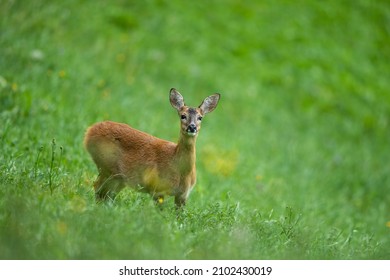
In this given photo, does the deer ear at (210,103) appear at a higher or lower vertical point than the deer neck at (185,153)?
higher

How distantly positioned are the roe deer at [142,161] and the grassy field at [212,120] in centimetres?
17

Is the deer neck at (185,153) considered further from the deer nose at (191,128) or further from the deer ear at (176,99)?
the deer ear at (176,99)

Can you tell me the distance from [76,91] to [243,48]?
6607mm

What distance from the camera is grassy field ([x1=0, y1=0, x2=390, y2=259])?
18.7 ft

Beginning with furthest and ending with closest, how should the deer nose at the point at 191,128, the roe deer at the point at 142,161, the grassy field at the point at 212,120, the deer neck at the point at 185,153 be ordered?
1. the deer neck at the point at 185,153
2. the roe deer at the point at 142,161
3. the deer nose at the point at 191,128
4. the grassy field at the point at 212,120

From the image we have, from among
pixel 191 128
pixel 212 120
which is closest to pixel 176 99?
pixel 191 128

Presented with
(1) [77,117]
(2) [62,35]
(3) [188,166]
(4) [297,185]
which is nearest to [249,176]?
(4) [297,185]

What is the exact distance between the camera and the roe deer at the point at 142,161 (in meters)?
6.62

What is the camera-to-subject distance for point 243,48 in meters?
16.3

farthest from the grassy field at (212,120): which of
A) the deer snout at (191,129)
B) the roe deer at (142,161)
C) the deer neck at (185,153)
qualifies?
the deer snout at (191,129)

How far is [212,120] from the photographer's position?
13375mm

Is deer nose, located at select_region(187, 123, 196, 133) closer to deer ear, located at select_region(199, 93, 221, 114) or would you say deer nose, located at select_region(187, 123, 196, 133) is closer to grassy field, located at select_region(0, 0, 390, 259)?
deer ear, located at select_region(199, 93, 221, 114)

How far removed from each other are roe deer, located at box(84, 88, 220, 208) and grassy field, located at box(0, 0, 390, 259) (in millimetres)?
168

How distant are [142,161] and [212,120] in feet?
22.2
